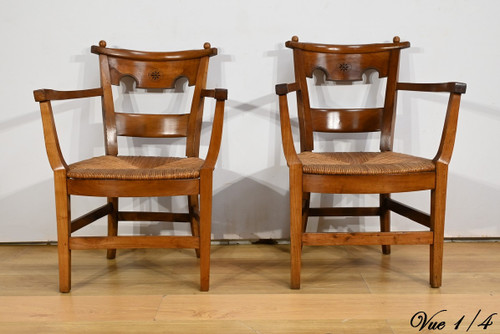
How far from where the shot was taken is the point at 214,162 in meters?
1.86

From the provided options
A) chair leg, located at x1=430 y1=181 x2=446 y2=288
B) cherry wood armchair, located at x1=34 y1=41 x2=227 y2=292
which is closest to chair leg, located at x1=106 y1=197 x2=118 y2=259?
cherry wood armchair, located at x1=34 y1=41 x2=227 y2=292

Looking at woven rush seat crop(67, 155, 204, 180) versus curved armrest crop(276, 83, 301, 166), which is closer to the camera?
woven rush seat crop(67, 155, 204, 180)

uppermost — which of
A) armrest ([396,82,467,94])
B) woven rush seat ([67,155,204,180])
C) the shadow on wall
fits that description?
armrest ([396,82,467,94])

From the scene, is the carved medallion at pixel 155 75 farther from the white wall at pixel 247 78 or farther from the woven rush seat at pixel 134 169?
the woven rush seat at pixel 134 169

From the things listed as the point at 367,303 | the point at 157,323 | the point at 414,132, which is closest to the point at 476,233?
the point at 414,132

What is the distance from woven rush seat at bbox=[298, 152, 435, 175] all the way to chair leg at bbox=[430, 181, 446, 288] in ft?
0.31

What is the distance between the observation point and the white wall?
2400 mm

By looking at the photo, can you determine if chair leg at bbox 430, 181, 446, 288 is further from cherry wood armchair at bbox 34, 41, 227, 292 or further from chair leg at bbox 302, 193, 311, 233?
cherry wood armchair at bbox 34, 41, 227, 292

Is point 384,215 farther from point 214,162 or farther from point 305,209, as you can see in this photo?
point 214,162

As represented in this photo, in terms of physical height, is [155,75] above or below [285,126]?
above

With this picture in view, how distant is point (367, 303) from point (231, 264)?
0.62 metres

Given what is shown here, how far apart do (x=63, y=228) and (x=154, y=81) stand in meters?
0.73

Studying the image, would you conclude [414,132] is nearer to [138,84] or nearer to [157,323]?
[138,84]

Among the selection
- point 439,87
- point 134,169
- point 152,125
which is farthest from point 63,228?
point 439,87
